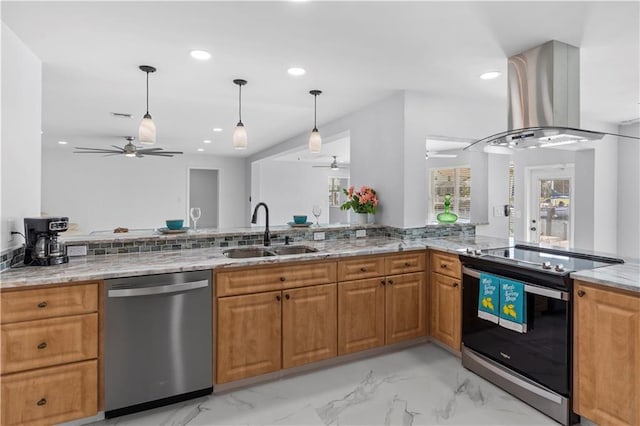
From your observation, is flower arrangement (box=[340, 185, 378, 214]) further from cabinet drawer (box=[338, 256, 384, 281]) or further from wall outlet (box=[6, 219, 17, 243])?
wall outlet (box=[6, 219, 17, 243])

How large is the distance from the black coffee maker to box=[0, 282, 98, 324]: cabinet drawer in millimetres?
406

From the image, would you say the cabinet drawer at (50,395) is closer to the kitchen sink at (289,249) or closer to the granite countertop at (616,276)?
the kitchen sink at (289,249)

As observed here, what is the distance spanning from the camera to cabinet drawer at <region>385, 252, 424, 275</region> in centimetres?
297

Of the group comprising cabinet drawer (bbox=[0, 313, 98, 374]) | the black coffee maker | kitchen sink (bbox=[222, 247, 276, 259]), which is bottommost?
cabinet drawer (bbox=[0, 313, 98, 374])

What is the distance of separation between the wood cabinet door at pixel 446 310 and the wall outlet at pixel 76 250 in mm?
2787

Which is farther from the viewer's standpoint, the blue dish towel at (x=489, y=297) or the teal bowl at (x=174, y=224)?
the teal bowl at (x=174, y=224)

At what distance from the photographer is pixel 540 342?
2184 mm

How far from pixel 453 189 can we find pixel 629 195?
3100 mm

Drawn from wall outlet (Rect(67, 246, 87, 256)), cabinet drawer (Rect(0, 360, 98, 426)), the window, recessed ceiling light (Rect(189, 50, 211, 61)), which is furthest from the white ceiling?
the window

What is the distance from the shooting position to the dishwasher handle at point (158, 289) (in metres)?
2.05

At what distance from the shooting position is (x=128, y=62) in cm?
270

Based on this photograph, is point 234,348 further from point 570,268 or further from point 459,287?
point 570,268

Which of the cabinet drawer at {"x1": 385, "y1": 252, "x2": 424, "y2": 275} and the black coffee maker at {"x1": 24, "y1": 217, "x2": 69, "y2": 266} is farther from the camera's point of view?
the cabinet drawer at {"x1": 385, "y1": 252, "x2": 424, "y2": 275}

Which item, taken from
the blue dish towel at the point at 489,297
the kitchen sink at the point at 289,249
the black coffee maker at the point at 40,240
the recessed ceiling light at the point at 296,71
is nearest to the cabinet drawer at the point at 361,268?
the kitchen sink at the point at 289,249
